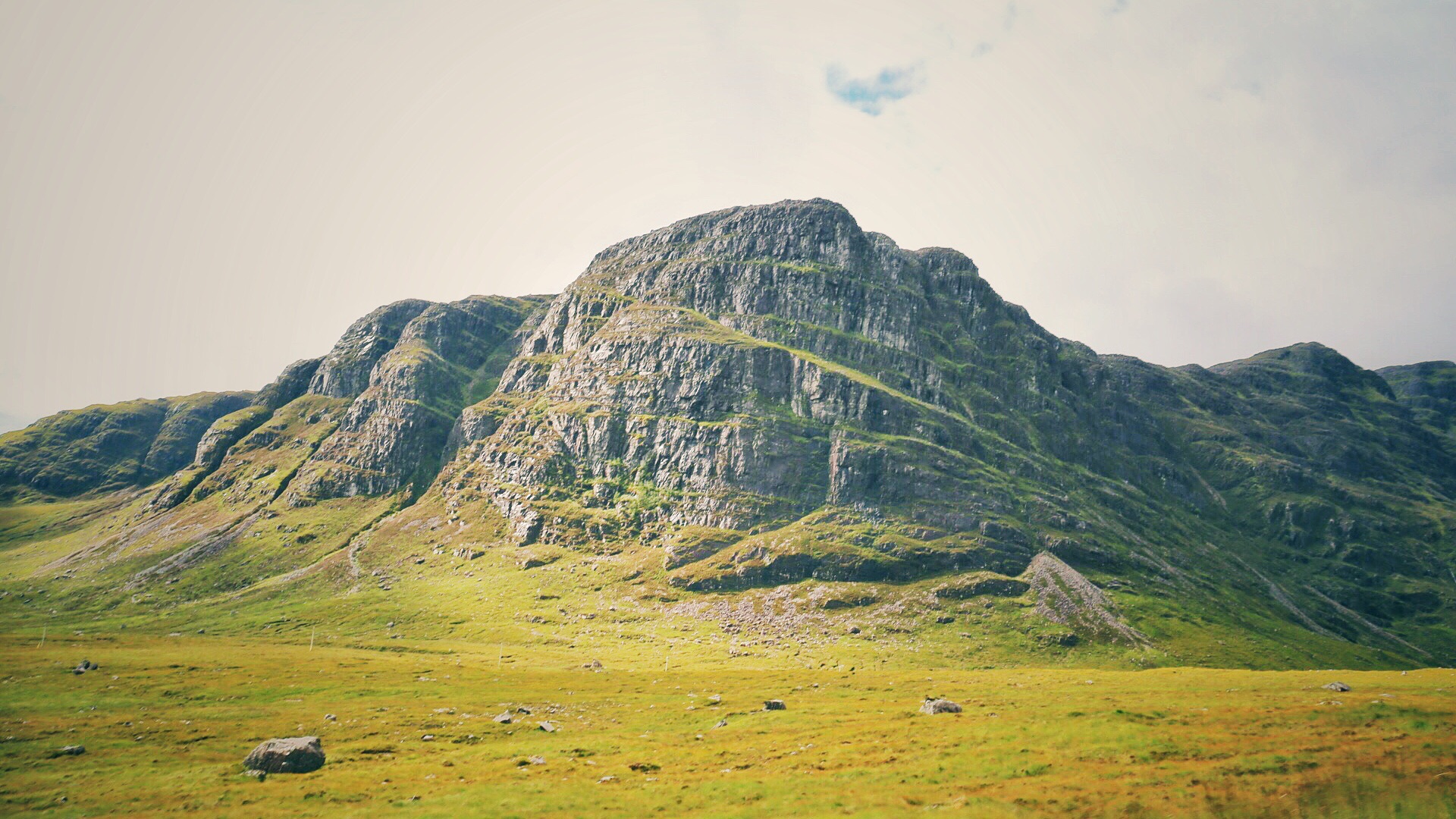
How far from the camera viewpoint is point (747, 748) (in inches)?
2346

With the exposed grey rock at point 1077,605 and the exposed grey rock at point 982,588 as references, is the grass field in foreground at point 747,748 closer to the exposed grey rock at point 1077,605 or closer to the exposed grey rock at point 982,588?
the exposed grey rock at point 1077,605

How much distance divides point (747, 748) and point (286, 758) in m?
39.7

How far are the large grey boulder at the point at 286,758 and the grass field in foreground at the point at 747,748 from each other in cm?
186

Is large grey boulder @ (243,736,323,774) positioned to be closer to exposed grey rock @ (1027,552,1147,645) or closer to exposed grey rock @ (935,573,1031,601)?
exposed grey rock @ (935,573,1031,601)

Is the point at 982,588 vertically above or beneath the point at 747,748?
beneath

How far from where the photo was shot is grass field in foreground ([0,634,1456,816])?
41.6m

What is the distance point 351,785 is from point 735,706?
47223mm

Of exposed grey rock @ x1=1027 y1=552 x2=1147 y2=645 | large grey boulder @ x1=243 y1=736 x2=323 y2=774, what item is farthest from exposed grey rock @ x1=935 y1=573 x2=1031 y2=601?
large grey boulder @ x1=243 y1=736 x2=323 y2=774

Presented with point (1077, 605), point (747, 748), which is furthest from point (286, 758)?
point (1077, 605)

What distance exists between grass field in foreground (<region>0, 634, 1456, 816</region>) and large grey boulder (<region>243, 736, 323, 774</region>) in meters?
1.86

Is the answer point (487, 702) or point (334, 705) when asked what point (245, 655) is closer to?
point (334, 705)

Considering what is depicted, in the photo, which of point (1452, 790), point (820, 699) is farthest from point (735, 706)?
point (1452, 790)

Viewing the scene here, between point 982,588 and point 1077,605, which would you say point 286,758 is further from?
point 1077,605

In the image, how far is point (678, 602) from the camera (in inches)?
7692
